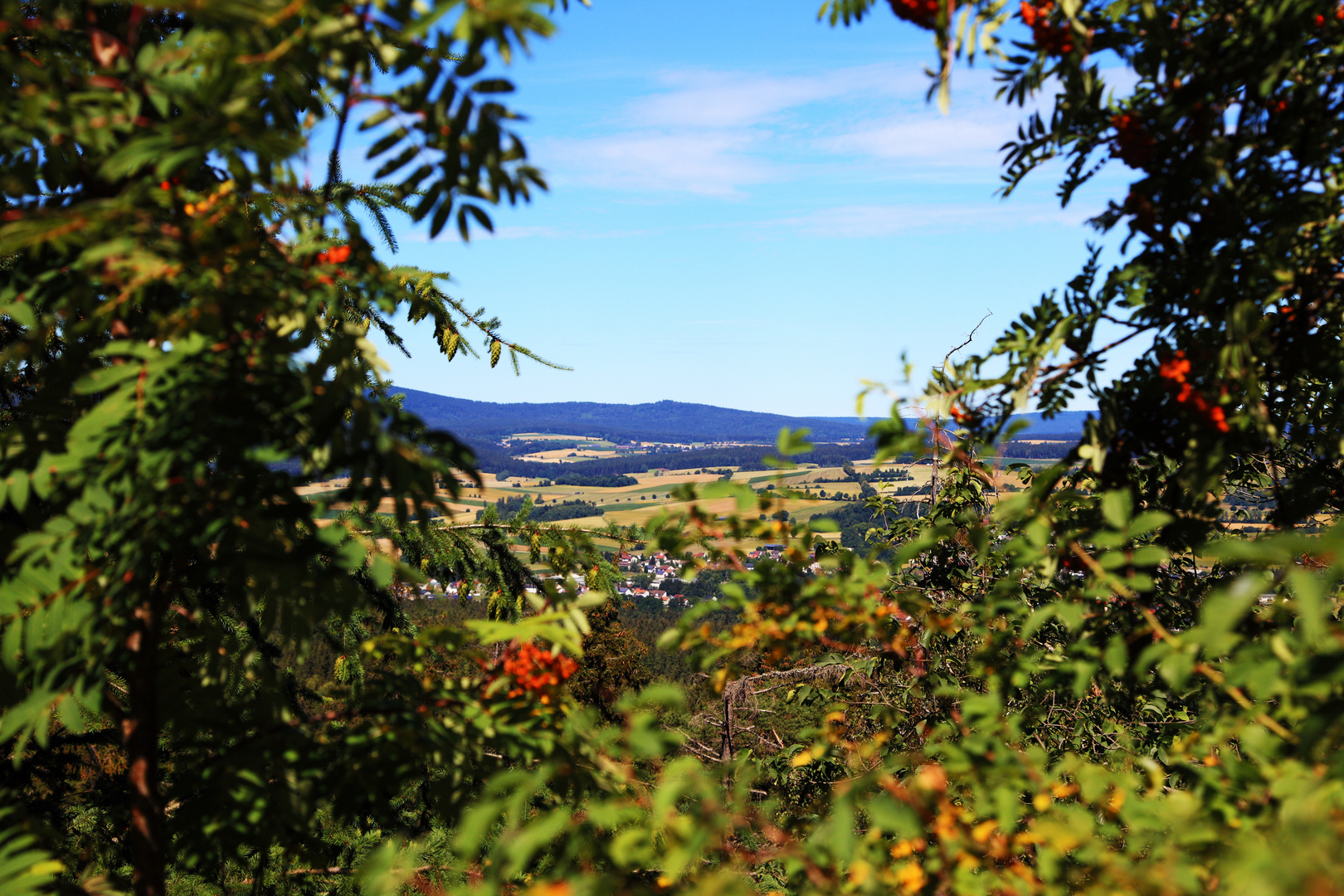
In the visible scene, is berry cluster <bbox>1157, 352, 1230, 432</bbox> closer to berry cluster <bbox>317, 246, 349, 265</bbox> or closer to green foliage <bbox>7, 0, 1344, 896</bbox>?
green foliage <bbox>7, 0, 1344, 896</bbox>

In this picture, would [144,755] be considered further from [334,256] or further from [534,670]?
[334,256]

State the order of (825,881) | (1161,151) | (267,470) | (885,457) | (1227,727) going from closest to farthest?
(825,881), (1227,727), (267,470), (885,457), (1161,151)

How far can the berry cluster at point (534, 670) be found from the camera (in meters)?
2.46

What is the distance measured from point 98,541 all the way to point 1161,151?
360 centimetres

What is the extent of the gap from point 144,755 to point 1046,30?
3900mm

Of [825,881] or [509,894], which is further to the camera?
[509,894]

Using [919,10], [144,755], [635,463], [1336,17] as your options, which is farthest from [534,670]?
[635,463]

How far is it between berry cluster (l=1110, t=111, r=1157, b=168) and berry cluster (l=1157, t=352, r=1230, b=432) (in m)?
0.72

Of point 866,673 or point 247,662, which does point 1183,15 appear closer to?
point 247,662

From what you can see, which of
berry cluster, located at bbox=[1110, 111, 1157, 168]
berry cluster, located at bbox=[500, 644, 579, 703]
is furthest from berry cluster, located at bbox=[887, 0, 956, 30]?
berry cluster, located at bbox=[500, 644, 579, 703]

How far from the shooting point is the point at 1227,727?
6.32ft

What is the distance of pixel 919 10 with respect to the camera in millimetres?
2738

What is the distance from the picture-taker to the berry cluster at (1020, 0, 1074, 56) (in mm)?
2602

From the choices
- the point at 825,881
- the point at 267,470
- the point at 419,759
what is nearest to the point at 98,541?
the point at 267,470
